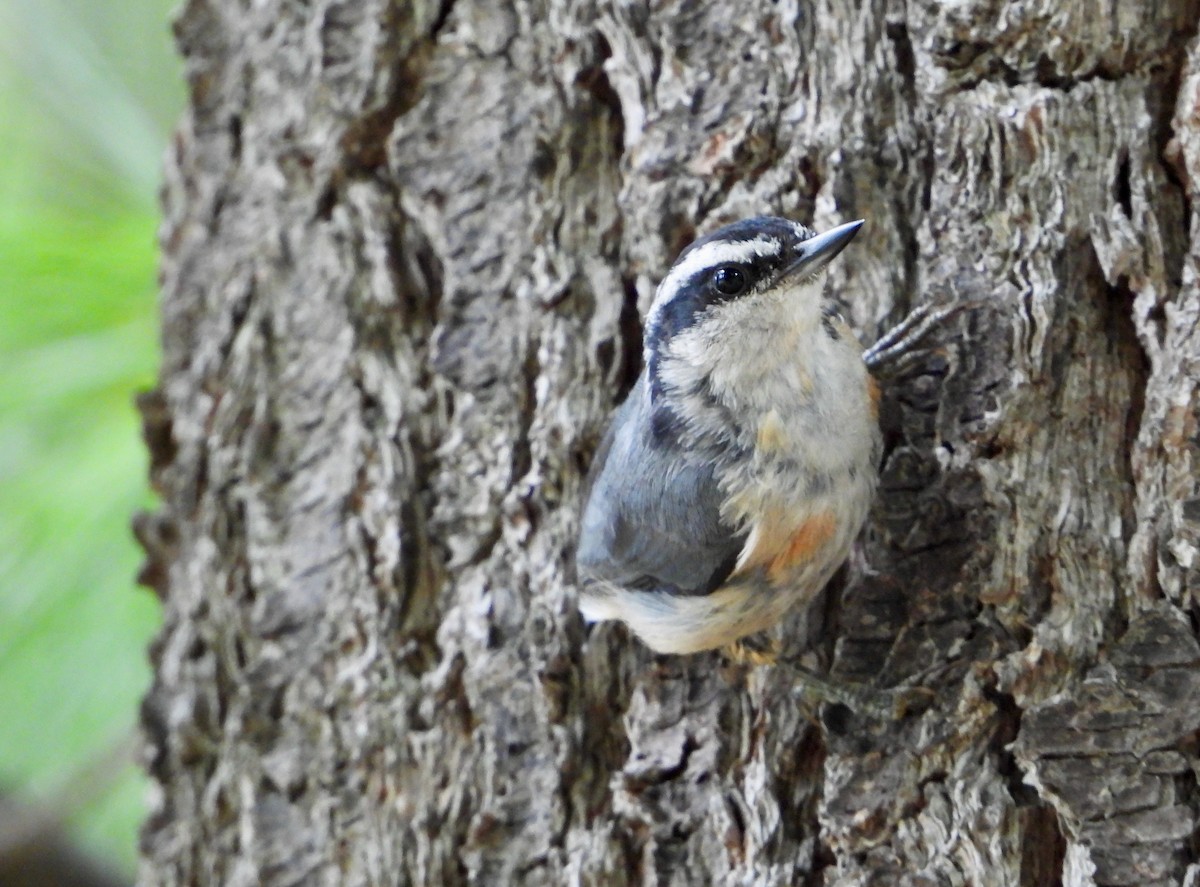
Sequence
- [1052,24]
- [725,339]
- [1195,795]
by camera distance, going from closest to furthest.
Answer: [1195,795] < [1052,24] < [725,339]

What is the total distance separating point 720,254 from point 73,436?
1.81m

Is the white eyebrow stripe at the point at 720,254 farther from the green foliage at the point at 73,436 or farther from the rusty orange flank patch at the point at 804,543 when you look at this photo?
the green foliage at the point at 73,436

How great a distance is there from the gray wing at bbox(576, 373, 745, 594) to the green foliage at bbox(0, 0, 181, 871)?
55.3 inches

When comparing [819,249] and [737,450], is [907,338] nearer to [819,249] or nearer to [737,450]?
[819,249]

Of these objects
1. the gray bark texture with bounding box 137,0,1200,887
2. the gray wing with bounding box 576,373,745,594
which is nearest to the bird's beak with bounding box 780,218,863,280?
the gray bark texture with bounding box 137,0,1200,887

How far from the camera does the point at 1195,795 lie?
165 centimetres

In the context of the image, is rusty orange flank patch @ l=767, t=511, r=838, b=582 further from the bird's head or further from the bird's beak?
the bird's beak

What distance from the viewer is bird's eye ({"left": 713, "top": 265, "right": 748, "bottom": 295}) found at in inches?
79.0

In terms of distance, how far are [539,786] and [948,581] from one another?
796 millimetres

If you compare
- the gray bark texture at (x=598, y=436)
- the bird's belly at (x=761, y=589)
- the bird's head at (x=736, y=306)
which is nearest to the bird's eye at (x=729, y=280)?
the bird's head at (x=736, y=306)

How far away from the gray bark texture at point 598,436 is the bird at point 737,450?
9cm

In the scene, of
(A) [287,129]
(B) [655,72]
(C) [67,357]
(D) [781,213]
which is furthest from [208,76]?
(D) [781,213]

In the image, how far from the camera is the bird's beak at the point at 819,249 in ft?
6.10

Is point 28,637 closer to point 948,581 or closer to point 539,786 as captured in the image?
point 539,786
